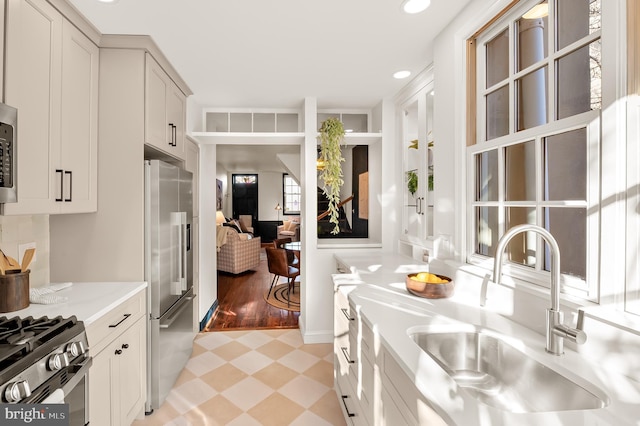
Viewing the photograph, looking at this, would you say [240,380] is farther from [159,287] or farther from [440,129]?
[440,129]

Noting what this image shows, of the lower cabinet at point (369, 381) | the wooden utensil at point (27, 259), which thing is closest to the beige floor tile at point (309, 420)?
the lower cabinet at point (369, 381)

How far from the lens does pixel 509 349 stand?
1.16 metres

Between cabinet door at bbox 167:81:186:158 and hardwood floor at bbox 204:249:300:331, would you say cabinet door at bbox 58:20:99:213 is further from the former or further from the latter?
hardwood floor at bbox 204:249:300:331

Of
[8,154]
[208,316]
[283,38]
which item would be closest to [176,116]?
[283,38]

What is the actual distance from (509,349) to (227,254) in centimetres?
544

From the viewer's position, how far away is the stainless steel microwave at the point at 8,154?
128 centimetres

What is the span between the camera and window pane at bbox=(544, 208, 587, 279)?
120 cm

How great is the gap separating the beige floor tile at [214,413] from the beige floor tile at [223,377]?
0.50ft

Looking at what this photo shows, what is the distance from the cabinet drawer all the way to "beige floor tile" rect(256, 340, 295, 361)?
4.12 ft

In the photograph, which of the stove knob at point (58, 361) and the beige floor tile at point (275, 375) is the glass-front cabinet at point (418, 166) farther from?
the stove knob at point (58, 361)

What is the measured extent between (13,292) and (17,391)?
74cm

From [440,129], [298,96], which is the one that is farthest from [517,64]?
[298,96]

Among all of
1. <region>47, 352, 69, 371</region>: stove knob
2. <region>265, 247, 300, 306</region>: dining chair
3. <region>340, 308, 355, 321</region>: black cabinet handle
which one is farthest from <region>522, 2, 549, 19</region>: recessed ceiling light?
<region>265, 247, 300, 306</region>: dining chair

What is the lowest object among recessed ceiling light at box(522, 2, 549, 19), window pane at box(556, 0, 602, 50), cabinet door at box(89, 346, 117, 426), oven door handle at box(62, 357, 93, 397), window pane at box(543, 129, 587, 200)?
cabinet door at box(89, 346, 117, 426)
